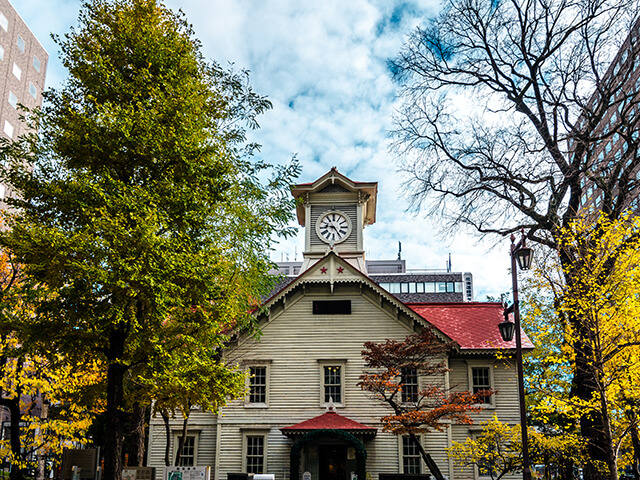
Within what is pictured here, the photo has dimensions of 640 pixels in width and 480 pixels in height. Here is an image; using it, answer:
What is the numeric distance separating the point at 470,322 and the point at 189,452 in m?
14.9

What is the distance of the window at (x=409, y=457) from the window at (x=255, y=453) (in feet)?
20.7

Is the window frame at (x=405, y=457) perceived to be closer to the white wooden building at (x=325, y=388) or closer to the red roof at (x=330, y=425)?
the white wooden building at (x=325, y=388)

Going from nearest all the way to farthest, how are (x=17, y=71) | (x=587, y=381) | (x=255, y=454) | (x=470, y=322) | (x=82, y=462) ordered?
1. (x=82, y=462)
2. (x=587, y=381)
3. (x=255, y=454)
4. (x=470, y=322)
5. (x=17, y=71)

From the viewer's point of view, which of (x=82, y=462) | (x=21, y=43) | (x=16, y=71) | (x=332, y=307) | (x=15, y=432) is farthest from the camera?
(x=21, y=43)

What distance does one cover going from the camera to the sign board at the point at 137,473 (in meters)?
15.9

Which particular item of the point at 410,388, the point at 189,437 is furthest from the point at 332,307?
the point at 189,437

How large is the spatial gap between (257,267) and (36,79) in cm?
6078

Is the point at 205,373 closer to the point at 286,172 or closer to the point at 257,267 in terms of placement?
the point at 257,267

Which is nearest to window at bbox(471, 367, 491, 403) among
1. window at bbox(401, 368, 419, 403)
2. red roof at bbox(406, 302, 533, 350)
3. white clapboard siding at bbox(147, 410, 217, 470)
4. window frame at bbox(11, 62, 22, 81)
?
red roof at bbox(406, 302, 533, 350)

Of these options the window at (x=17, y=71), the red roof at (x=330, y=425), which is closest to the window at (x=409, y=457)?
the red roof at (x=330, y=425)

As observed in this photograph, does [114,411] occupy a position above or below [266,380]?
below

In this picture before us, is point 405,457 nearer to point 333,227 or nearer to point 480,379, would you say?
point 480,379

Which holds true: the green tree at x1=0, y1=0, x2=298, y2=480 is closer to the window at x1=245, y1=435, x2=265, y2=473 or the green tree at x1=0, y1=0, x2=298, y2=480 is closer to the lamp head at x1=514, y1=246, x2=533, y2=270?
the lamp head at x1=514, y1=246, x2=533, y2=270

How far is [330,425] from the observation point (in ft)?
79.1
